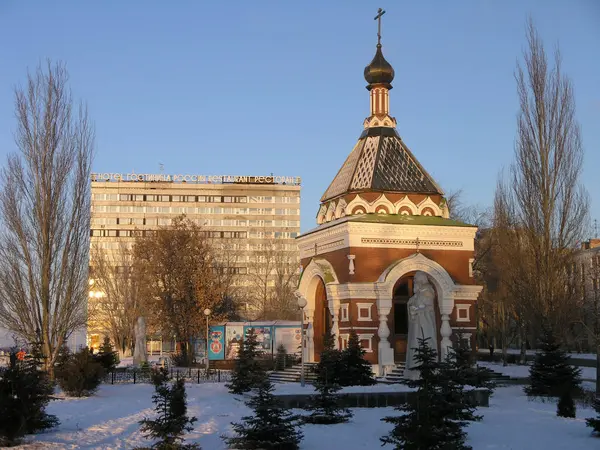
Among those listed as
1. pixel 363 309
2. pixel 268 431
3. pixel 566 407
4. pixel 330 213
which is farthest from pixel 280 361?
pixel 268 431

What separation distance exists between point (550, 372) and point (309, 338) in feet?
35.1

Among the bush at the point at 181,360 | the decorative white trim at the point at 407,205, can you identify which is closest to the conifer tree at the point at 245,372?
the decorative white trim at the point at 407,205

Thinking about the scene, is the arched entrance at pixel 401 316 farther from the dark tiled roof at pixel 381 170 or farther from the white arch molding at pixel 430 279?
the dark tiled roof at pixel 381 170

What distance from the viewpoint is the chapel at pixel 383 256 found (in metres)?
27.6

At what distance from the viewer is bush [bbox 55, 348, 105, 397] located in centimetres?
2353

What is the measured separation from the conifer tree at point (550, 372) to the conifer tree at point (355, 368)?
484 cm

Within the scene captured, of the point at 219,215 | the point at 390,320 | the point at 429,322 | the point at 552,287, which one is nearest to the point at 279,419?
the point at 429,322

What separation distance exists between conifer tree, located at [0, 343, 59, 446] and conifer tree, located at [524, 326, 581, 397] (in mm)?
13702

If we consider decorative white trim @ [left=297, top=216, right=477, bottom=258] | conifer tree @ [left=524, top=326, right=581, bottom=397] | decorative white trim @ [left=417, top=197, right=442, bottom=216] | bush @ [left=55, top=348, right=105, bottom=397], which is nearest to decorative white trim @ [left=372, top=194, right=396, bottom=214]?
decorative white trim @ [left=417, top=197, right=442, bottom=216]

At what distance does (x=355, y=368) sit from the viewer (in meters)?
24.5

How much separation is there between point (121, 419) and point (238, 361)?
7262mm

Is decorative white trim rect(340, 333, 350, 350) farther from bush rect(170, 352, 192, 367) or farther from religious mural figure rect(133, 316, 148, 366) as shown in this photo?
bush rect(170, 352, 192, 367)

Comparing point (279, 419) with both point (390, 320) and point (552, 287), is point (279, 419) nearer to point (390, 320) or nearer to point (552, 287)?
point (390, 320)

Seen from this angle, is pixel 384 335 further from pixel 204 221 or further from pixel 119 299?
pixel 204 221
